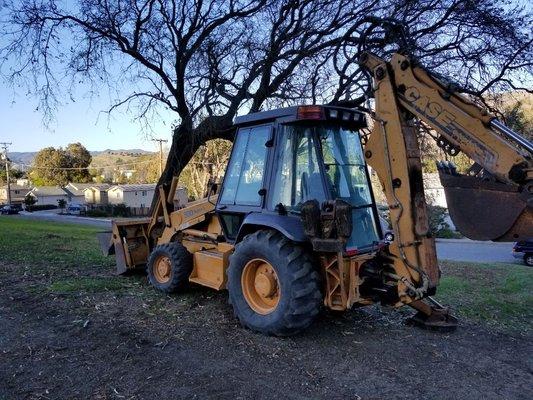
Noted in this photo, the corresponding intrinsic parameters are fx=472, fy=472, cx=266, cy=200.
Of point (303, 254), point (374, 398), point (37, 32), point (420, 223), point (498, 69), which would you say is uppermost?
point (37, 32)

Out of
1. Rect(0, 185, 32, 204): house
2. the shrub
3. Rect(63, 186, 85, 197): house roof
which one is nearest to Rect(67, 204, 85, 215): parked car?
the shrub

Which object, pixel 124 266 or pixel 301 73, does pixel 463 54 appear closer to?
pixel 301 73

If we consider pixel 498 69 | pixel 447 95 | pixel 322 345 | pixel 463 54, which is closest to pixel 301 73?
pixel 463 54

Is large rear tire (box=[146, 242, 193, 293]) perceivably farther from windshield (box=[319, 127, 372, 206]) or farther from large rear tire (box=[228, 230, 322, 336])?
windshield (box=[319, 127, 372, 206])

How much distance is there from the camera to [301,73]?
11.8m

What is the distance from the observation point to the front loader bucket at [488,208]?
13.2 ft

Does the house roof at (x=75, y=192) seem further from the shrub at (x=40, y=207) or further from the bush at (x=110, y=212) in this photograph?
the bush at (x=110, y=212)

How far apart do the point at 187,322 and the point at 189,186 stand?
154ft

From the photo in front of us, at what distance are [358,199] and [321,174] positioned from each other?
630mm

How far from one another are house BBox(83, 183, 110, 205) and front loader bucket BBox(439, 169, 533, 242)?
7126 centimetres

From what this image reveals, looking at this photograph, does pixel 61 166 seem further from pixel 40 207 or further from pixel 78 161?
pixel 40 207

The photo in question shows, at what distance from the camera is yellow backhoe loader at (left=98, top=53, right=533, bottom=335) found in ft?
14.1

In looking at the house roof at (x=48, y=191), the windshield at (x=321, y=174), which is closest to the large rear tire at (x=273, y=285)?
the windshield at (x=321, y=174)

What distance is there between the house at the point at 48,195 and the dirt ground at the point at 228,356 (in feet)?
255
